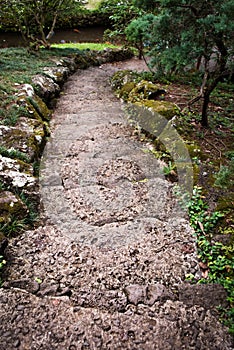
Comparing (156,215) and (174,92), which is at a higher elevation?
(174,92)

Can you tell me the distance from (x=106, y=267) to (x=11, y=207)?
4.11 ft

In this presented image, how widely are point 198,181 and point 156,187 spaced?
1.82 ft

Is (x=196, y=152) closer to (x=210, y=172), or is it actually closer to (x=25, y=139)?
(x=210, y=172)

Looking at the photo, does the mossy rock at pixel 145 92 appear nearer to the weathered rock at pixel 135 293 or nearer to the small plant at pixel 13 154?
the small plant at pixel 13 154

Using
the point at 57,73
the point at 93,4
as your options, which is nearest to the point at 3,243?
the point at 57,73

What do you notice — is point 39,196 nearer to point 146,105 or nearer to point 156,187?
point 156,187

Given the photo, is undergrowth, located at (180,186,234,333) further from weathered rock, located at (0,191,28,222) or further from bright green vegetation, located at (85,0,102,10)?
bright green vegetation, located at (85,0,102,10)

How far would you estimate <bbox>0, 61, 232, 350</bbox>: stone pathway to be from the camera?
7.07 ft

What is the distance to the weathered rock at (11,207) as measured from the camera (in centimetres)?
313

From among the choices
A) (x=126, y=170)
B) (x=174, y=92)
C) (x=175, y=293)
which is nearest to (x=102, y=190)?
(x=126, y=170)

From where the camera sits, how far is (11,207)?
3.19m

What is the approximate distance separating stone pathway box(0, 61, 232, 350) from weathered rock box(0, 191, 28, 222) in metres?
0.27

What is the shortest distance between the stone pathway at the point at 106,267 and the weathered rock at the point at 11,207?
27cm

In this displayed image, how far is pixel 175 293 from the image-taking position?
260 centimetres
